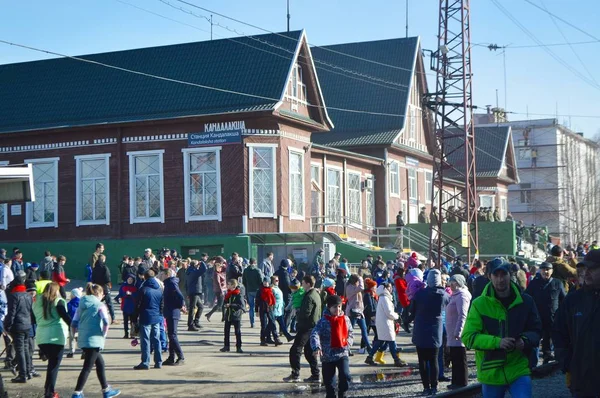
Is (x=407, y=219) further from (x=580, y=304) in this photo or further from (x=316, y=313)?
(x=580, y=304)

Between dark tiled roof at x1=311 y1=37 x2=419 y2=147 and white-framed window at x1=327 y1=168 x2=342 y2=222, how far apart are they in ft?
14.8

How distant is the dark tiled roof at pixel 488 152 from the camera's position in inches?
2510

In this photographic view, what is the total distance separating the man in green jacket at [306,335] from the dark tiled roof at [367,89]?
3152 centimetres

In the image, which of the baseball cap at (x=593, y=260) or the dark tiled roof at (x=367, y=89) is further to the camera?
the dark tiled roof at (x=367, y=89)

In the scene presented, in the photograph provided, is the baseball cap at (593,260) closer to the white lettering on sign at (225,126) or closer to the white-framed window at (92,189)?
the white lettering on sign at (225,126)

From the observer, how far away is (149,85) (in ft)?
127

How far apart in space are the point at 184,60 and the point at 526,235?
23.8 metres

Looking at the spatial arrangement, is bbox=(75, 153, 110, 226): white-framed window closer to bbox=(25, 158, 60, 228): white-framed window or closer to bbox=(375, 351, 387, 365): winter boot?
bbox=(25, 158, 60, 228): white-framed window

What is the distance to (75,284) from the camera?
1436 inches

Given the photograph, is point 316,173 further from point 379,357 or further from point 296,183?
point 379,357

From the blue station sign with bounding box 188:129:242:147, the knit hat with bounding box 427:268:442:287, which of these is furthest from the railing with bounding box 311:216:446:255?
the knit hat with bounding box 427:268:442:287

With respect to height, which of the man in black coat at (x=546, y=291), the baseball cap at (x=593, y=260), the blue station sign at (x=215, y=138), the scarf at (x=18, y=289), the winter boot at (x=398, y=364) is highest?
the blue station sign at (x=215, y=138)

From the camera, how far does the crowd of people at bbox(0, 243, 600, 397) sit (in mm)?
8562

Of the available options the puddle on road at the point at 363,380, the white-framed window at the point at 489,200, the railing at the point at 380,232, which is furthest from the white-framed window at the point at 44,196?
the white-framed window at the point at 489,200
